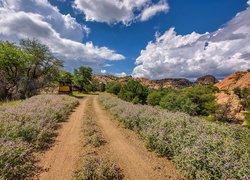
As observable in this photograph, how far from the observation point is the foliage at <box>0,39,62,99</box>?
68.1 feet

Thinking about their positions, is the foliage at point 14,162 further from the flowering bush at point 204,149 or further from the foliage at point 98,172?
the flowering bush at point 204,149

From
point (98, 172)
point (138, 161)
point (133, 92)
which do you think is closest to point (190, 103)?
point (133, 92)

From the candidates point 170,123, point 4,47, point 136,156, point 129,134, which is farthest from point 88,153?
point 4,47

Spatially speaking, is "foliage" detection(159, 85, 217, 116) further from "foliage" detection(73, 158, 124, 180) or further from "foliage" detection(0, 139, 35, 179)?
"foliage" detection(0, 139, 35, 179)

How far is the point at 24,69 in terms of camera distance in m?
26.0

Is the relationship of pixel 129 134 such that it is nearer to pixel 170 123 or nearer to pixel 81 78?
pixel 170 123

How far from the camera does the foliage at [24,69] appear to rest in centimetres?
Answer: 2075

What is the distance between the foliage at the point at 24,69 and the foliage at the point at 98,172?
2233 cm

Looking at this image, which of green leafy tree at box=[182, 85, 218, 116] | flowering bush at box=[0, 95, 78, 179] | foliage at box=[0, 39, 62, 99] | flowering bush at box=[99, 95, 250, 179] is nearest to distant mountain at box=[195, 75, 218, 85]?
green leafy tree at box=[182, 85, 218, 116]

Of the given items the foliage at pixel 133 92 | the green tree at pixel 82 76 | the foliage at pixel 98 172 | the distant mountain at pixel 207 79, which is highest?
the distant mountain at pixel 207 79

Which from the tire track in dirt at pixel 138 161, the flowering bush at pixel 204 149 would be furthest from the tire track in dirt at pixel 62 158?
the flowering bush at pixel 204 149

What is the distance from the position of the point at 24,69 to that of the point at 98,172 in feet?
95.7

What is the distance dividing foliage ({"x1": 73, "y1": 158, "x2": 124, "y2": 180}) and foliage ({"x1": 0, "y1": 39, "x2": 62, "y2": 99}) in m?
22.3

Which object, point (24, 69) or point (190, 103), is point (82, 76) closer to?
point (24, 69)
